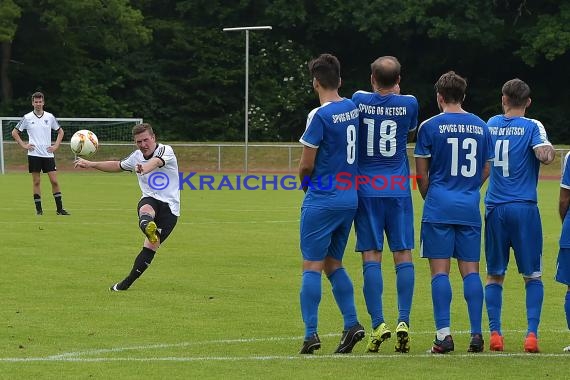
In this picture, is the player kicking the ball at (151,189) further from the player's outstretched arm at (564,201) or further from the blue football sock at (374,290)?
the player's outstretched arm at (564,201)

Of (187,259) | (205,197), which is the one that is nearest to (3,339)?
(187,259)

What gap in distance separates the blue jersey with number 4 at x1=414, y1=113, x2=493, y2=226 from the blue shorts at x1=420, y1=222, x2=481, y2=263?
61 millimetres


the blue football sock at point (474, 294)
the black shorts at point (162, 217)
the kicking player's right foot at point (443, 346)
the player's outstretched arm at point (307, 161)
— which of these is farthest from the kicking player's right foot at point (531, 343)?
the black shorts at point (162, 217)

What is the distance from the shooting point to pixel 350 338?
26.7ft

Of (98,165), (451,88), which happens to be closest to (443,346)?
(451,88)

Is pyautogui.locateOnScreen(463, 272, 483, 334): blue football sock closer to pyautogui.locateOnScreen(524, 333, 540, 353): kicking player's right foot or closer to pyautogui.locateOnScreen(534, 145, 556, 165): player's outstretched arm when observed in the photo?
pyautogui.locateOnScreen(524, 333, 540, 353): kicking player's right foot

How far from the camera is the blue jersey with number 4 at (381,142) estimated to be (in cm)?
826

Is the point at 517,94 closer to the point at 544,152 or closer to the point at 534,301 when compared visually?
the point at 544,152

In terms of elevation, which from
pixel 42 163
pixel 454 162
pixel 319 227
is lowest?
pixel 42 163

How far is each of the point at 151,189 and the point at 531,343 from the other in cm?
494

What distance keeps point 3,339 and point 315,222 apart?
8.60 feet

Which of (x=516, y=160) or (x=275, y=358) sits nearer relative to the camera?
(x=275, y=358)

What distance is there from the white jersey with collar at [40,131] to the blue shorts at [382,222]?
44.3 feet

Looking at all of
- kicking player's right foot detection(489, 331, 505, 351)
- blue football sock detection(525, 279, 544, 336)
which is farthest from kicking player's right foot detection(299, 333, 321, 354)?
blue football sock detection(525, 279, 544, 336)
